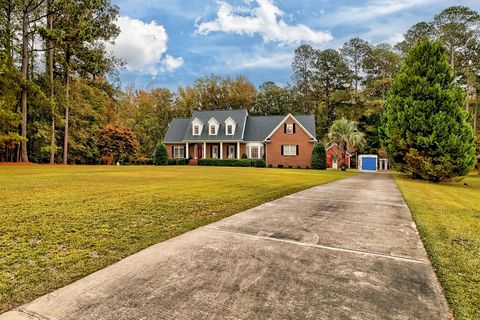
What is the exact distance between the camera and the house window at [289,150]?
109 feet

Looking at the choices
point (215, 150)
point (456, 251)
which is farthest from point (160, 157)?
point (456, 251)

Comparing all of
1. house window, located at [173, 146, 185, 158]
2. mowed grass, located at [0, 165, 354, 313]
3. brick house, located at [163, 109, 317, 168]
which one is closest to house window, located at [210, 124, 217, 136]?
brick house, located at [163, 109, 317, 168]

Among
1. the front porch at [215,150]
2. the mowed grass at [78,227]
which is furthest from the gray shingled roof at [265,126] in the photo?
the mowed grass at [78,227]

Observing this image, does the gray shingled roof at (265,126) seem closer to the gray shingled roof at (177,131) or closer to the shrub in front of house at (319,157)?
the shrub in front of house at (319,157)

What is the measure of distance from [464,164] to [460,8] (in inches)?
1093

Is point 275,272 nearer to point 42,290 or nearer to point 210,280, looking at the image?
point 210,280

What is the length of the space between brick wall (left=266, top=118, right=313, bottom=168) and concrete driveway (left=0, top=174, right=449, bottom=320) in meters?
28.8

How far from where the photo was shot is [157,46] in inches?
1267

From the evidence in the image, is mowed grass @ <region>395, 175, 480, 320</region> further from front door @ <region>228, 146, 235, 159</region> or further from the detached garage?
the detached garage

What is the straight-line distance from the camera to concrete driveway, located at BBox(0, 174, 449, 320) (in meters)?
2.15

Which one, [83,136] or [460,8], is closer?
[83,136]

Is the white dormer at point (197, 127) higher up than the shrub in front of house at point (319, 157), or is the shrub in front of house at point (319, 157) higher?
the white dormer at point (197, 127)

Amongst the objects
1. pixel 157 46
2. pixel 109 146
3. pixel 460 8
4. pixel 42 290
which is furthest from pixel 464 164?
pixel 109 146

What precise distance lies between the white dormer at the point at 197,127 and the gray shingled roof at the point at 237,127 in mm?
447
